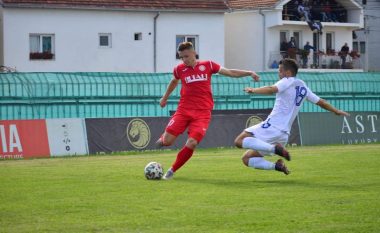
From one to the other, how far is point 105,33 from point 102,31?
29cm

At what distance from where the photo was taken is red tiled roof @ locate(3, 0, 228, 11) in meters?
42.6

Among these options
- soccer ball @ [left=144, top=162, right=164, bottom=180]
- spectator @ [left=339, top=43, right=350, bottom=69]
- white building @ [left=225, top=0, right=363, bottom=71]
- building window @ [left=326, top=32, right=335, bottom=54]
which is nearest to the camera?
soccer ball @ [left=144, top=162, right=164, bottom=180]

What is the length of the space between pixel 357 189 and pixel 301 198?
1.59 metres

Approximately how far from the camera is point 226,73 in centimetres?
1650

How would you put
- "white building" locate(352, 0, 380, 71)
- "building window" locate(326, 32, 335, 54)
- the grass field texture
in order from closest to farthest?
the grass field texture, "building window" locate(326, 32, 335, 54), "white building" locate(352, 0, 380, 71)

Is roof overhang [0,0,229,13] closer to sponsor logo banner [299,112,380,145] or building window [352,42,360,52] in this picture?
sponsor logo banner [299,112,380,145]

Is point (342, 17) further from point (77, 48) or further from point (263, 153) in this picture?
point (263, 153)

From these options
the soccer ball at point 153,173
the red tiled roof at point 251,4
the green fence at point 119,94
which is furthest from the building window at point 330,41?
the soccer ball at point 153,173

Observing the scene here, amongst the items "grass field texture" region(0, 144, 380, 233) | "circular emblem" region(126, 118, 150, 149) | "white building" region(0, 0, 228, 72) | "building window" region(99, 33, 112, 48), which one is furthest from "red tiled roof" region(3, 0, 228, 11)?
"grass field texture" region(0, 144, 380, 233)

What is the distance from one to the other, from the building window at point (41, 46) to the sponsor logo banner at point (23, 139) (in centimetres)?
1992

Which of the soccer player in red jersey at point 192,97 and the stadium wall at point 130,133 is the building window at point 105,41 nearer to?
the stadium wall at point 130,133

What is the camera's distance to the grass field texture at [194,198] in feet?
35.2

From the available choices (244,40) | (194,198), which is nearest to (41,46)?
(244,40)

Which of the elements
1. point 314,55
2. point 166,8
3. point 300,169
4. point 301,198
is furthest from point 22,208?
point 314,55
